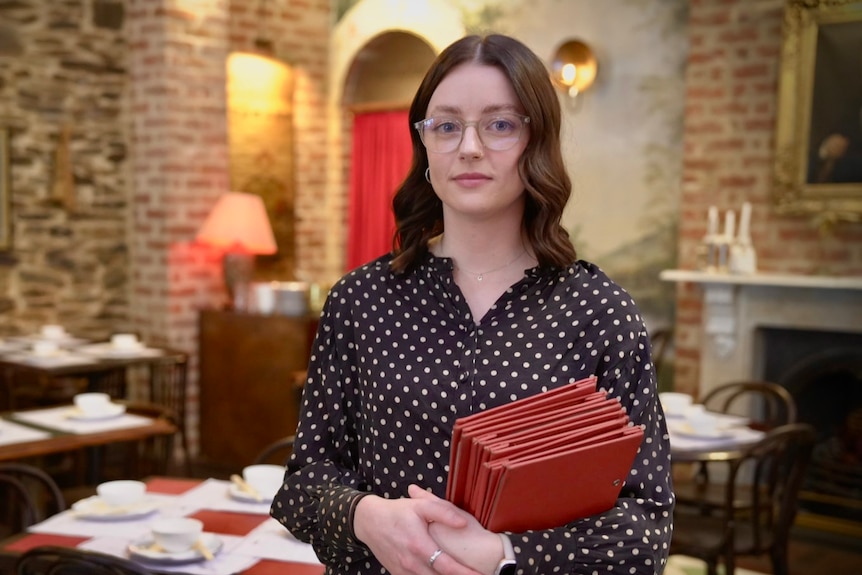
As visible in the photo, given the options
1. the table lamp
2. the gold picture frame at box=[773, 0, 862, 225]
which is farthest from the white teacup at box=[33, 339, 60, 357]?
the gold picture frame at box=[773, 0, 862, 225]

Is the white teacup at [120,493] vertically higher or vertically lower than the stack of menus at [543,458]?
lower

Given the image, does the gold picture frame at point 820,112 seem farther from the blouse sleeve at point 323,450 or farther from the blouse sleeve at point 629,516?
the blouse sleeve at point 323,450

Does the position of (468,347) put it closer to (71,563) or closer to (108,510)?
(71,563)

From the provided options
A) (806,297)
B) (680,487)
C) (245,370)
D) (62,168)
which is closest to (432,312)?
(680,487)

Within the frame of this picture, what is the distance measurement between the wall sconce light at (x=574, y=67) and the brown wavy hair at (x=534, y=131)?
4610 mm

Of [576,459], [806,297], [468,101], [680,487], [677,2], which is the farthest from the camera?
[677,2]

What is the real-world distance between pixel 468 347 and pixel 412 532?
0.29m

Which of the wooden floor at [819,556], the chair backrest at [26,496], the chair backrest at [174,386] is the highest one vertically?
the chair backrest at [26,496]

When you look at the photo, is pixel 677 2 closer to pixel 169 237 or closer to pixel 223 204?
pixel 223 204

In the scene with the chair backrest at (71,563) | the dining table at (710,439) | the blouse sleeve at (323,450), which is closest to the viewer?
the blouse sleeve at (323,450)

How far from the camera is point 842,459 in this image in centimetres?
502

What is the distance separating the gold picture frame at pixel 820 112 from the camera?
15.6 feet

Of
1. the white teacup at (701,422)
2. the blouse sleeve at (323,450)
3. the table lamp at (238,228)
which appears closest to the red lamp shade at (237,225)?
the table lamp at (238,228)

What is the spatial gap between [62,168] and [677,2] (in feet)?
13.1
